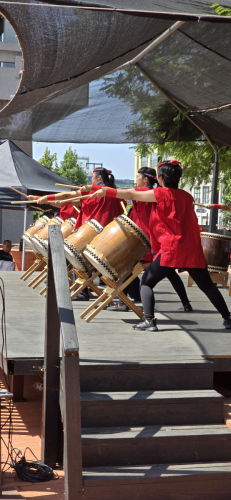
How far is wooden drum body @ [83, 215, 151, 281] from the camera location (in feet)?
18.3

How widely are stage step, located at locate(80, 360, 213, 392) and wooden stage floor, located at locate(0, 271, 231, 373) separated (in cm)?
8

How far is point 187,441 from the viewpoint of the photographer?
373cm

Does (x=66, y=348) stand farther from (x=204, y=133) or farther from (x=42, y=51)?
(x=204, y=133)

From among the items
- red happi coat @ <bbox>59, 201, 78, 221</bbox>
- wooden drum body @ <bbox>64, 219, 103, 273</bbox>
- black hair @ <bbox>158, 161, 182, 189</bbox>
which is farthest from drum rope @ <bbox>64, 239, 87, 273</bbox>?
red happi coat @ <bbox>59, 201, 78, 221</bbox>

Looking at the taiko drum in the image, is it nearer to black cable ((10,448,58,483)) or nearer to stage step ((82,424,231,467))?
black cable ((10,448,58,483))

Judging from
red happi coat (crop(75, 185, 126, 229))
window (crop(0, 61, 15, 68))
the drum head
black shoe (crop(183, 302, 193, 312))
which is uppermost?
window (crop(0, 61, 15, 68))

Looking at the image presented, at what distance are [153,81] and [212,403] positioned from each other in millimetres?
6023

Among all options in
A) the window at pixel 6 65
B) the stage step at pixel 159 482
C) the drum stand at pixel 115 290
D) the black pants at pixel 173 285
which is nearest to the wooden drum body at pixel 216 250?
the black pants at pixel 173 285

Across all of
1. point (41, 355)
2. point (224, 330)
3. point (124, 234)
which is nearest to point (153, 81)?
point (124, 234)

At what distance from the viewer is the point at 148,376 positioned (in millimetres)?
4094

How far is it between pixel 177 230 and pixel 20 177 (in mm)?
7596

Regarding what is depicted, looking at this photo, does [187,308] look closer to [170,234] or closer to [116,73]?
[170,234]

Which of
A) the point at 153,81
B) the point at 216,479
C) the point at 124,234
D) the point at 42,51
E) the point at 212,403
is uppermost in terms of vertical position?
the point at 153,81

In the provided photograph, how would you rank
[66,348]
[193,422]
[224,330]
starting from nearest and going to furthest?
[66,348] → [193,422] → [224,330]
